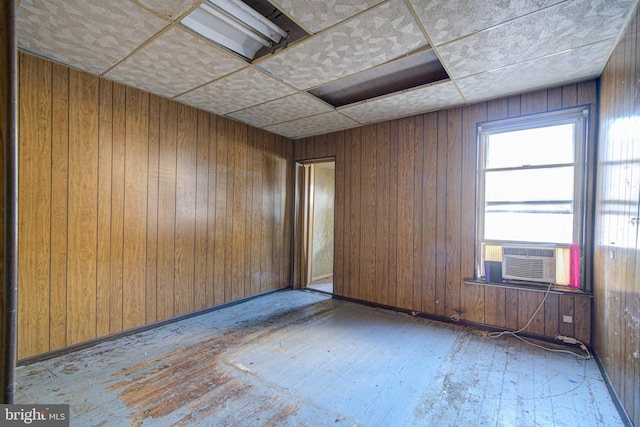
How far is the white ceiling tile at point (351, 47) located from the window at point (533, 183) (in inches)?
68.4

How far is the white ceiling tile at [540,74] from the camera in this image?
2.21 metres

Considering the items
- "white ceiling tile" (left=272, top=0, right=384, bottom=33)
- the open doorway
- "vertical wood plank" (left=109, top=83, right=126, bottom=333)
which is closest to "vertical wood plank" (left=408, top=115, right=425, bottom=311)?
the open doorway

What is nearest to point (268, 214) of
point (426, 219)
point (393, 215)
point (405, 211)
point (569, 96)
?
point (393, 215)

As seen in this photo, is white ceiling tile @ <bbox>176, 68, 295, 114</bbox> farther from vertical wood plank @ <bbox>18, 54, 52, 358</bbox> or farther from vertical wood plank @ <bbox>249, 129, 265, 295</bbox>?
vertical wood plank @ <bbox>18, 54, 52, 358</bbox>

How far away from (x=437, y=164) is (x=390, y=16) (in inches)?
81.4

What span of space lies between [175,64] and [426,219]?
10.5ft

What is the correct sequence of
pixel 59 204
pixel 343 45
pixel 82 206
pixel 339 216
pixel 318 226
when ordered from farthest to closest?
pixel 318 226
pixel 339 216
pixel 82 206
pixel 59 204
pixel 343 45

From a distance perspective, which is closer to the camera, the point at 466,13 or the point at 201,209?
the point at 466,13

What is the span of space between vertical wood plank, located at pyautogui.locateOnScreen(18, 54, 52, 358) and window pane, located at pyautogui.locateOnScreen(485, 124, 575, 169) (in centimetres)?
446

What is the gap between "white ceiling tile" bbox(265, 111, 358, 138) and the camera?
3.79 meters

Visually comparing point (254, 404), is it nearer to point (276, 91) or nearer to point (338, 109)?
point (276, 91)

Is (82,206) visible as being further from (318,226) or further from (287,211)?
(318,226)

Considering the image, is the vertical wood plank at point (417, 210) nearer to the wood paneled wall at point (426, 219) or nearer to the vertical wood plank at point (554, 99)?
the wood paneled wall at point (426, 219)

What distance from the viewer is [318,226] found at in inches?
232
